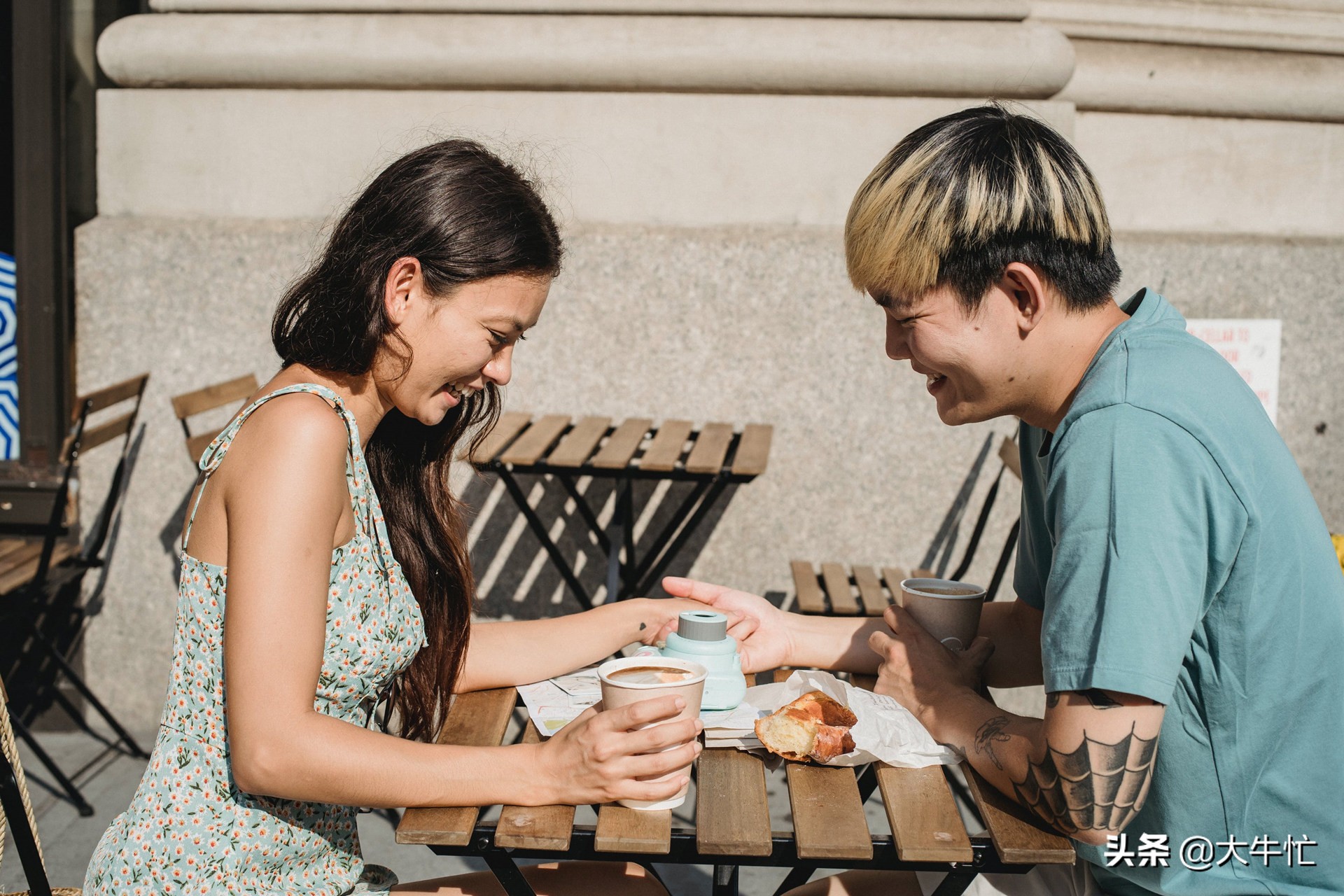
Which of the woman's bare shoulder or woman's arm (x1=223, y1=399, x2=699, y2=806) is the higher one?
the woman's bare shoulder

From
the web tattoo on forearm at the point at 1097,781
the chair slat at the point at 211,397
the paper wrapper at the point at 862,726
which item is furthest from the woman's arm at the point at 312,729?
the chair slat at the point at 211,397

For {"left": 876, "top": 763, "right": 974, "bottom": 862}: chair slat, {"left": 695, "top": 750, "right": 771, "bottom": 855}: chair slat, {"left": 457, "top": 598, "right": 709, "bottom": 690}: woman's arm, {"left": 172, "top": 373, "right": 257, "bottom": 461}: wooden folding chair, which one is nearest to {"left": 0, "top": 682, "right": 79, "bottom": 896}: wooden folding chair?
{"left": 457, "top": 598, "right": 709, "bottom": 690}: woman's arm

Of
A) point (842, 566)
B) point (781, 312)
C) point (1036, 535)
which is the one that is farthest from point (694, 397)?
point (1036, 535)

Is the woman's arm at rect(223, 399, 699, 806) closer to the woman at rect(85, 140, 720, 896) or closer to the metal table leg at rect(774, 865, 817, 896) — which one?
the woman at rect(85, 140, 720, 896)

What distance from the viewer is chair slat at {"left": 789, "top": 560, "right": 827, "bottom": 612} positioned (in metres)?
3.52

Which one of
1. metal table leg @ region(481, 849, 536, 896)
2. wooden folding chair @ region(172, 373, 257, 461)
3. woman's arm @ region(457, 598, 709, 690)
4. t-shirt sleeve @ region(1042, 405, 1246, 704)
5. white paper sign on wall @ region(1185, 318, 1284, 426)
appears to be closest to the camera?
t-shirt sleeve @ region(1042, 405, 1246, 704)

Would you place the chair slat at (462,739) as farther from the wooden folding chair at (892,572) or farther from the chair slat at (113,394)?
the chair slat at (113,394)

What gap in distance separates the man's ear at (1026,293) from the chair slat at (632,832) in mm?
886

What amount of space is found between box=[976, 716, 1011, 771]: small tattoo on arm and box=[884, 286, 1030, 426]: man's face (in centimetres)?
46

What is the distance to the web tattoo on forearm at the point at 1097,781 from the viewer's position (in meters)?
1.41

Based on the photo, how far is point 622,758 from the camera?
1.51 meters

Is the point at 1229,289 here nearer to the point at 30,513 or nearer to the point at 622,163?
the point at 622,163

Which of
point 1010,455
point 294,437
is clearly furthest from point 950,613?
point 1010,455

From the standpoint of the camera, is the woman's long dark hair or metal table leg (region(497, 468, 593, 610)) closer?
the woman's long dark hair
